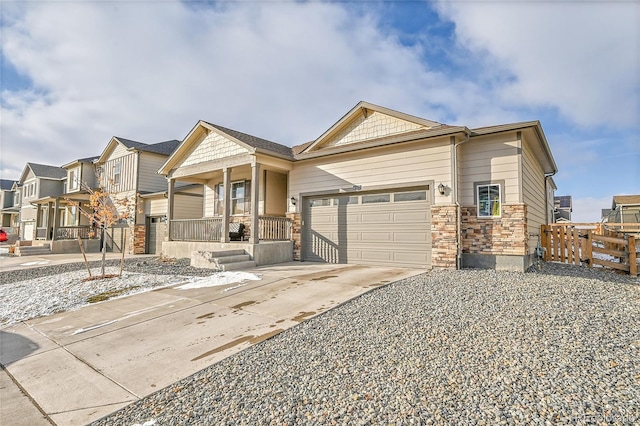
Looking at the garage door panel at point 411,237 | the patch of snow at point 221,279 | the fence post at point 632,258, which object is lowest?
the patch of snow at point 221,279

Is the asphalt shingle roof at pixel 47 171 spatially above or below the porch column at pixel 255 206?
above

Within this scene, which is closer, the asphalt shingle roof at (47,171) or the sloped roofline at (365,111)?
the sloped roofline at (365,111)

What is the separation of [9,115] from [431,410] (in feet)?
42.0

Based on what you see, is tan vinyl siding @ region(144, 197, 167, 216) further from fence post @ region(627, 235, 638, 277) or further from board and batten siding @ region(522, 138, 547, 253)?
fence post @ region(627, 235, 638, 277)

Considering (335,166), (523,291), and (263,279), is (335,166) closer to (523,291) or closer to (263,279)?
(263,279)

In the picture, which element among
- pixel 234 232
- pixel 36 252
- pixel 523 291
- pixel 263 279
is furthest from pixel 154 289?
pixel 36 252

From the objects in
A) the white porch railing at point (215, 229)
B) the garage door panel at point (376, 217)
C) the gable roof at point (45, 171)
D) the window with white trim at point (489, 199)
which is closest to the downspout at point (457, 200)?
the window with white trim at point (489, 199)

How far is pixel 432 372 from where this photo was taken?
269 centimetres

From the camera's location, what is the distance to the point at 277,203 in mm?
12188

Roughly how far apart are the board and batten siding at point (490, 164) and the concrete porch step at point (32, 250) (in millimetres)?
21809

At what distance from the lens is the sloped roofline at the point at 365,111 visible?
8.89 meters

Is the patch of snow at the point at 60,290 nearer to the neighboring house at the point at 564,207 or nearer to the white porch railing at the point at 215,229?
the white porch railing at the point at 215,229

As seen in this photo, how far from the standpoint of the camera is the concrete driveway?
2.77 meters

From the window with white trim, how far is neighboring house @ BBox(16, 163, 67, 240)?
29625 mm
